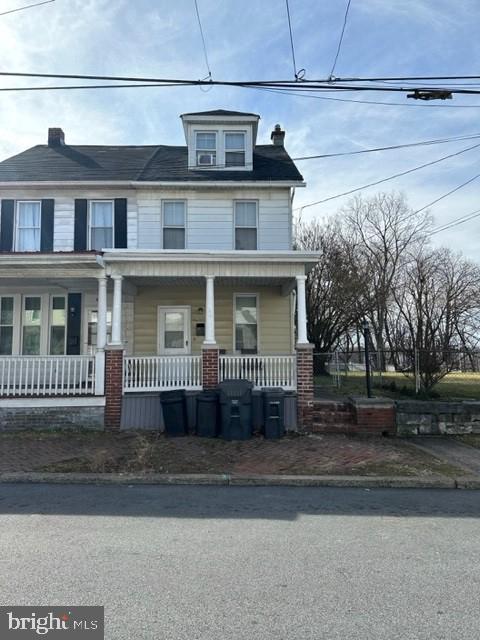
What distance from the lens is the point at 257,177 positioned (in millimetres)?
12227

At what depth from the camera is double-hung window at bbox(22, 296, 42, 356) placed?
12078mm

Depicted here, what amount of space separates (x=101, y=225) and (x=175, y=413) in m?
6.46

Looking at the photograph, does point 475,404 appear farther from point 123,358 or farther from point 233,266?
point 123,358

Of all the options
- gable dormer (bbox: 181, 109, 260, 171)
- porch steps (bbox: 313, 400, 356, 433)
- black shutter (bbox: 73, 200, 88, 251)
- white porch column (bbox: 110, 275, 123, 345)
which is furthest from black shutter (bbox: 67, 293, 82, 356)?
porch steps (bbox: 313, 400, 356, 433)

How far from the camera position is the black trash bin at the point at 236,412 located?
818 cm

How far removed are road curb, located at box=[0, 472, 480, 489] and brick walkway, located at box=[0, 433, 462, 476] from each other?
0.76ft

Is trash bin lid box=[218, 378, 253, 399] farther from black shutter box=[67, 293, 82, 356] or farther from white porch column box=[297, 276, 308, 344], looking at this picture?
black shutter box=[67, 293, 82, 356]

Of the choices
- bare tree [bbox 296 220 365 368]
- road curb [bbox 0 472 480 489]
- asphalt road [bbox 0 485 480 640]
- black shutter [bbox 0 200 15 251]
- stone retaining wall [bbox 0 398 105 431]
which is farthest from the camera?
bare tree [bbox 296 220 365 368]

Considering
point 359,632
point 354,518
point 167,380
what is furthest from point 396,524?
point 167,380

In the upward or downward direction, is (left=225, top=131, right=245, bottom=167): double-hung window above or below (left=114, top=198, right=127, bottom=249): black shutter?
above

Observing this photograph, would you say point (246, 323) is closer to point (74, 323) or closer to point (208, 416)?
point (208, 416)

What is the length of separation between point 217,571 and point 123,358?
6.79 meters

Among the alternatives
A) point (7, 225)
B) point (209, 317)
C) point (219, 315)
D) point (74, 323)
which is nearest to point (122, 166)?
point (7, 225)

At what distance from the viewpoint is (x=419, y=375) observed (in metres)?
12.6
